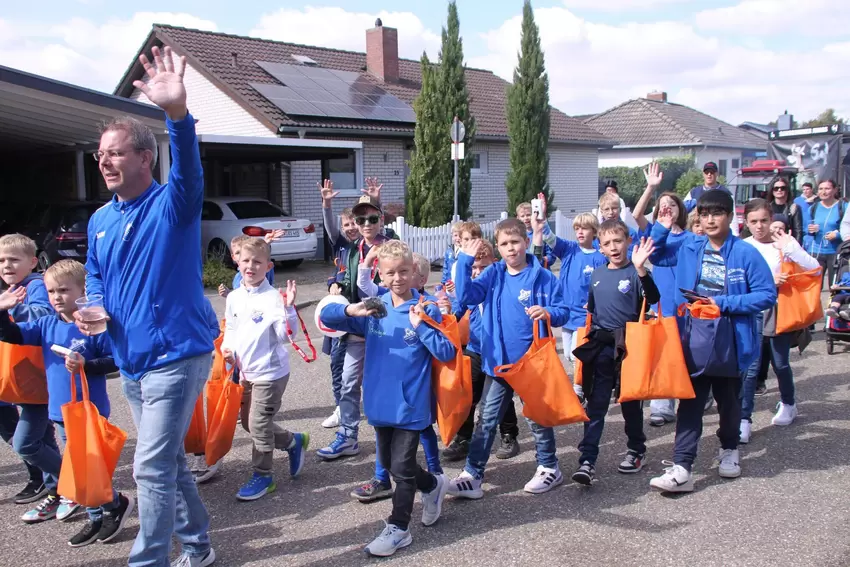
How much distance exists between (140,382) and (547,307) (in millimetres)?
2266

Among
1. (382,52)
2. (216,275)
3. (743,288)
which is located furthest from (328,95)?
(743,288)

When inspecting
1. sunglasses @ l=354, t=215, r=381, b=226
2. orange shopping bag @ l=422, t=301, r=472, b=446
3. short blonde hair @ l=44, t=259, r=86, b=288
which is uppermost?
sunglasses @ l=354, t=215, r=381, b=226

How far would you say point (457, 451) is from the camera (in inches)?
198

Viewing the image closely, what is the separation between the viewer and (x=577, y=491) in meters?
4.36

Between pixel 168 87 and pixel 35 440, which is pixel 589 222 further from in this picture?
pixel 35 440

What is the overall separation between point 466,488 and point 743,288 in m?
2.02

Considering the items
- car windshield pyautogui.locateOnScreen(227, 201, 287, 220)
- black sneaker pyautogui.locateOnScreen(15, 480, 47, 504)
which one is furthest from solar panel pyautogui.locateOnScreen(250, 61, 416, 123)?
black sneaker pyautogui.locateOnScreen(15, 480, 47, 504)

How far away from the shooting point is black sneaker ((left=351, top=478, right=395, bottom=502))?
4.25 meters

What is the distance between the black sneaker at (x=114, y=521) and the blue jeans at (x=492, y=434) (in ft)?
6.26

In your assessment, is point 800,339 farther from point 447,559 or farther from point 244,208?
point 244,208

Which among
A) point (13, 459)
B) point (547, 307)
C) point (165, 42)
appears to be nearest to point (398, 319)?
point (547, 307)

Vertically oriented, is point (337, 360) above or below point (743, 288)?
below

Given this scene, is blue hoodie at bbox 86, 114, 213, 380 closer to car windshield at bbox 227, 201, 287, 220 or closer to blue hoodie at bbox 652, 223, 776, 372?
blue hoodie at bbox 652, 223, 776, 372

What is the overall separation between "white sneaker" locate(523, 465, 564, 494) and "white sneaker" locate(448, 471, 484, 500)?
0.30 m
